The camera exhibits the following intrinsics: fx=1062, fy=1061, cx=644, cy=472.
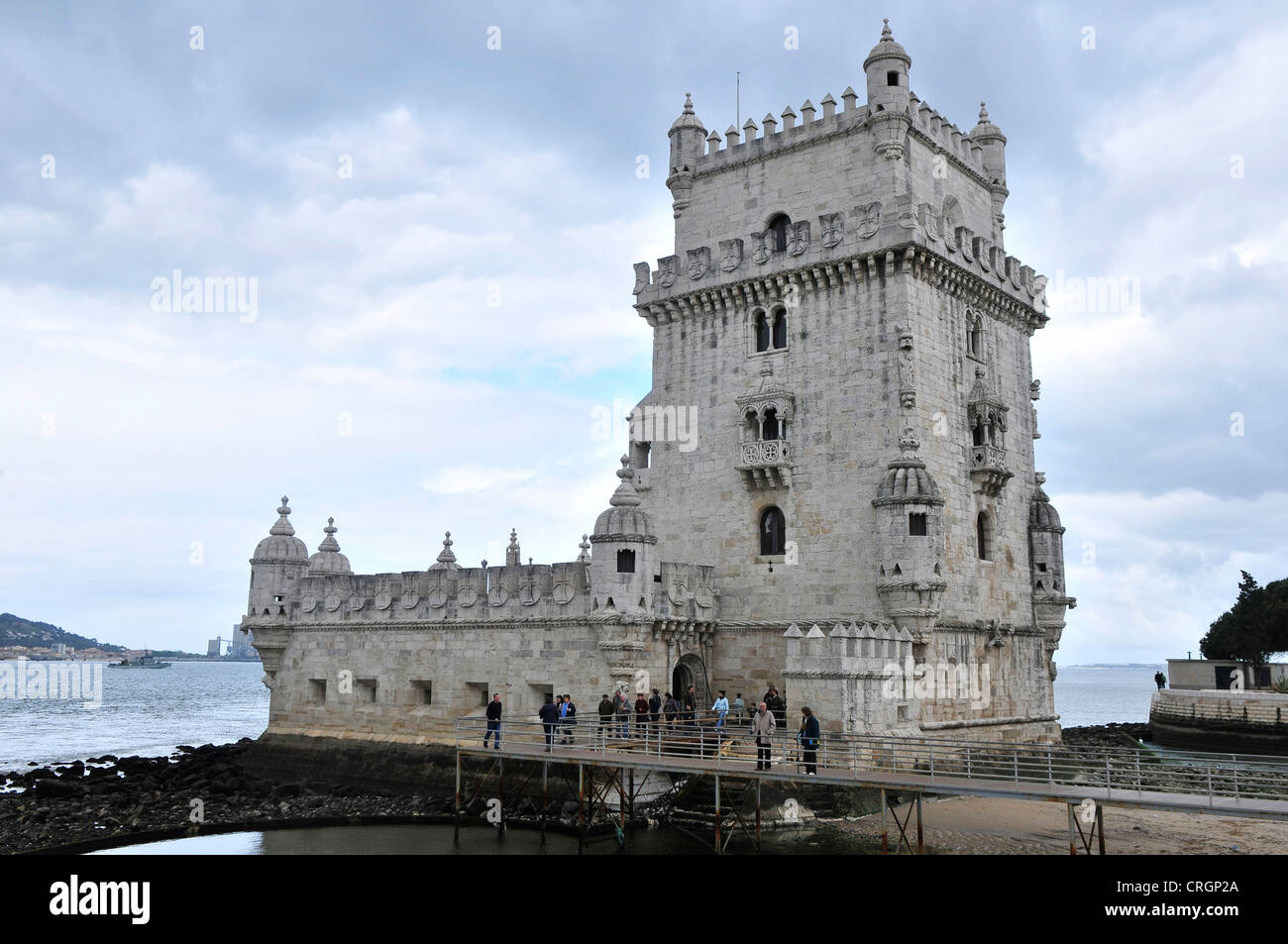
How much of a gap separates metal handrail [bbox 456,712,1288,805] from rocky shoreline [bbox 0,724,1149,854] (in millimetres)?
3552

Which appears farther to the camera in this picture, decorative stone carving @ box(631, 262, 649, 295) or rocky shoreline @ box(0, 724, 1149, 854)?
decorative stone carving @ box(631, 262, 649, 295)

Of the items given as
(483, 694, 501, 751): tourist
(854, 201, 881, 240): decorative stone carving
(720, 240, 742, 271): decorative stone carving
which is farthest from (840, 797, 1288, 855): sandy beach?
(720, 240, 742, 271): decorative stone carving

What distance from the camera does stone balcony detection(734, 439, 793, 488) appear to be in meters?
30.5

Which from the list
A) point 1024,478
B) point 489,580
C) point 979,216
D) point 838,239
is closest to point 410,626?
point 489,580

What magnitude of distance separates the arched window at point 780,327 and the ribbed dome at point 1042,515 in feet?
33.7

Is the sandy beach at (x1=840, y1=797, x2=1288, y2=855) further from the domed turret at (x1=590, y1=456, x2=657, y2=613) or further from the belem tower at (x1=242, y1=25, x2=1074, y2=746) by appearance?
the domed turret at (x1=590, y1=456, x2=657, y2=613)

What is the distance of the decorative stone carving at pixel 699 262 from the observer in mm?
33222

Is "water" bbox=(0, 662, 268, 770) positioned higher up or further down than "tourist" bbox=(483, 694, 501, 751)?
further down

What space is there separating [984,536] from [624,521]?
11494 mm

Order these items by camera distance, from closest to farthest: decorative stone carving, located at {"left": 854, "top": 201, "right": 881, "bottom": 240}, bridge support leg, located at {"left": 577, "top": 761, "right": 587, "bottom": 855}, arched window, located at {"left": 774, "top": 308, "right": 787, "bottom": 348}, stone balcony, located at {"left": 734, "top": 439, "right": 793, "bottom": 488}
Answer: bridge support leg, located at {"left": 577, "top": 761, "right": 587, "bottom": 855}
decorative stone carving, located at {"left": 854, "top": 201, "right": 881, "bottom": 240}
stone balcony, located at {"left": 734, "top": 439, "right": 793, "bottom": 488}
arched window, located at {"left": 774, "top": 308, "right": 787, "bottom": 348}

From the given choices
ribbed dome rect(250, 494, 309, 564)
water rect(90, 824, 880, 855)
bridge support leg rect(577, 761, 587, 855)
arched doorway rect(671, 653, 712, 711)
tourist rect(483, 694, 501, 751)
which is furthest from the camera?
ribbed dome rect(250, 494, 309, 564)

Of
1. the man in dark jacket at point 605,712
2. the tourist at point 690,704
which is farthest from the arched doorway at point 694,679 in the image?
the man in dark jacket at point 605,712

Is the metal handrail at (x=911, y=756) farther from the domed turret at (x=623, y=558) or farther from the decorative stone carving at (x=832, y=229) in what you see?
the decorative stone carving at (x=832, y=229)
